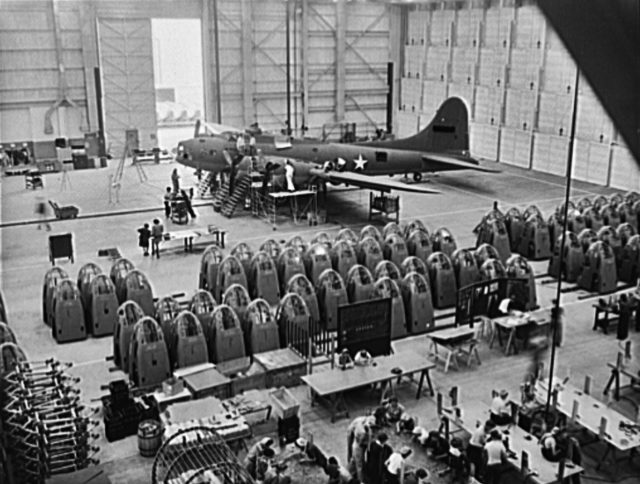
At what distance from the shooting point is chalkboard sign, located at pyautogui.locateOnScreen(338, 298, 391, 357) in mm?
14156

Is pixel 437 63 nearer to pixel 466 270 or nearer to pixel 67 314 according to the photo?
pixel 466 270

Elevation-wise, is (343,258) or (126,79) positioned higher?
(126,79)

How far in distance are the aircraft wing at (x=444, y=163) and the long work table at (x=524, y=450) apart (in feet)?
66.8

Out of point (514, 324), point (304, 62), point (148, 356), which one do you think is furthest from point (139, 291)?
point (304, 62)

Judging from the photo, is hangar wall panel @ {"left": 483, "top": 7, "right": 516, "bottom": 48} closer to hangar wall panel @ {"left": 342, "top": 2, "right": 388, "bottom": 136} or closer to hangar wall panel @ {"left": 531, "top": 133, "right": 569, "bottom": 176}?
hangar wall panel @ {"left": 531, "top": 133, "right": 569, "bottom": 176}

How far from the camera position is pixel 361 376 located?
1287 centimetres

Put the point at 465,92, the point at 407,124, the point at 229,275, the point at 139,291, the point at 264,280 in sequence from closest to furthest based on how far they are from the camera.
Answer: the point at 139,291, the point at 229,275, the point at 264,280, the point at 465,92, the point at 407,124

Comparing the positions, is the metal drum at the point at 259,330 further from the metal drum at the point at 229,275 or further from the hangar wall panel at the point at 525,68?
the hangar wall panel at the point at 525,68

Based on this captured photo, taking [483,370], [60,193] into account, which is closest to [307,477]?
[483,370]

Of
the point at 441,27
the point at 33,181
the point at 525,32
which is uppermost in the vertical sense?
the point at 441,27

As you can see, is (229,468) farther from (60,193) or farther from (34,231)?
(60,193)

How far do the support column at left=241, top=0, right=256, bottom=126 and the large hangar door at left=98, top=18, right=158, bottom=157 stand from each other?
5.46 m

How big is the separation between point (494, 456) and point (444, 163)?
73.5 ft

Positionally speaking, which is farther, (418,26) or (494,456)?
(418,26)
